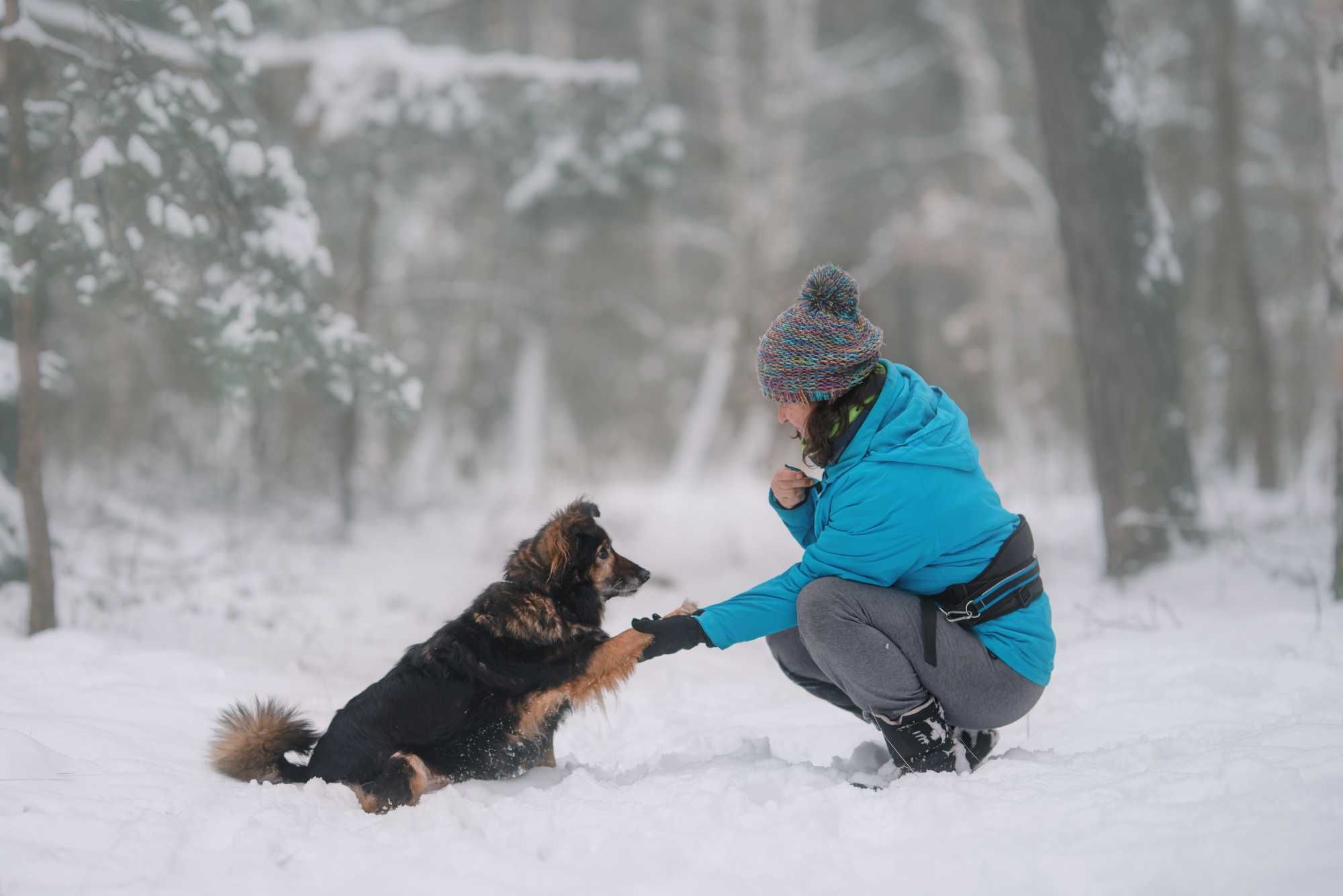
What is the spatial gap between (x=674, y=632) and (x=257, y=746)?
4.87 feet

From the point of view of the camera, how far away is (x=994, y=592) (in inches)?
118

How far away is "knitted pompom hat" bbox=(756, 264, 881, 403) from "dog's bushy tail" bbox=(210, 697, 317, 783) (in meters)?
2.05

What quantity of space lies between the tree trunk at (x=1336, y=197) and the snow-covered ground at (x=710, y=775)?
2.47ft

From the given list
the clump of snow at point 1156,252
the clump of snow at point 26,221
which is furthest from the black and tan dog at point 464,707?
the clump of snow at point 1156,252

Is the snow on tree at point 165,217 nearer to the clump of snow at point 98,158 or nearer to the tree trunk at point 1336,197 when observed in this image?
the clump of snow at point 98,158

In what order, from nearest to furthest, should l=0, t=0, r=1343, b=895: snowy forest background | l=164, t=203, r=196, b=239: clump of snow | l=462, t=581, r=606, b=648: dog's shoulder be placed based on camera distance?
l=462, t=581, r=606, b=648: dog's shoulder
l=0, t=0, r=1343, b=895: snowy forest background
l=164, t=203, r=196, b=239: clump of snow

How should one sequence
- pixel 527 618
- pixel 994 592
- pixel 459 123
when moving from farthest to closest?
1. pixel 459 123
2. pixel 527 618
3. pixel 994 592

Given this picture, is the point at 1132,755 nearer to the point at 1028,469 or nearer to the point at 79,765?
the point at 79,765

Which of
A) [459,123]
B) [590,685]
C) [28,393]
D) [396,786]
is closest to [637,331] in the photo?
[459,123]

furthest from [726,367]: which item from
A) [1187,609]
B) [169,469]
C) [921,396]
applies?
[921,396]

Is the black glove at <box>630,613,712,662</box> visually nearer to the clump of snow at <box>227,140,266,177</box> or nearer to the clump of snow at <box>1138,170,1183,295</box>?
the clump of snow at <box>227,140,266,177</box>

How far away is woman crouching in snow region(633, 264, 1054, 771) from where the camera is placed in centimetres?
291

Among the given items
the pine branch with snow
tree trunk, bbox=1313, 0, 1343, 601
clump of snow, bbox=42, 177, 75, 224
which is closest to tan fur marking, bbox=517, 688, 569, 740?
the pine branch with snow

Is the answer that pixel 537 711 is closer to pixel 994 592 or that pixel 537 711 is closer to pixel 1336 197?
pixel 994 592
